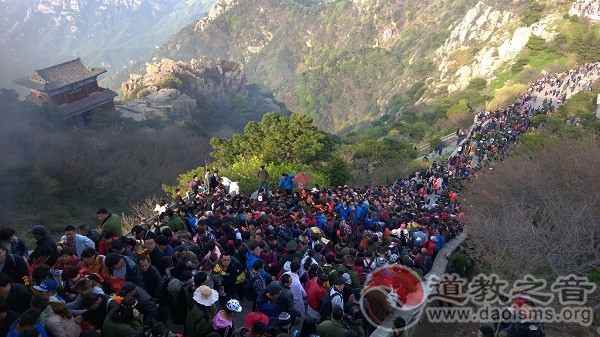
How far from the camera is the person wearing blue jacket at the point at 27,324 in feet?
12.9

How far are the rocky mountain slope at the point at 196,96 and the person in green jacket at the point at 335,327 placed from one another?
4084cm

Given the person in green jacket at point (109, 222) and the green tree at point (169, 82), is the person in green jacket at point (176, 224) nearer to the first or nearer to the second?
the person in green jacket at point (109, 222)

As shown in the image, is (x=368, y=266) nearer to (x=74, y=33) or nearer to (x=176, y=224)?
(x=176, y=224)

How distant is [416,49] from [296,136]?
248 ft

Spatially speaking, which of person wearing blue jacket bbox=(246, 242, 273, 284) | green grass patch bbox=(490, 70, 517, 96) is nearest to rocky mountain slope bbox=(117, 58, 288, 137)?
green grass patch bbox=(490, 70, 517, 96)

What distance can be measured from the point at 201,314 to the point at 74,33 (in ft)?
653

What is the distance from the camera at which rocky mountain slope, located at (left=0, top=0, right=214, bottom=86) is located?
138375 millimetres

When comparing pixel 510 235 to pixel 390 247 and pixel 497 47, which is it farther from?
pixel 497 47

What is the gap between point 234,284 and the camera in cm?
645

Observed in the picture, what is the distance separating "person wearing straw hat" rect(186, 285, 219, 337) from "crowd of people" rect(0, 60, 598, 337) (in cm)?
1

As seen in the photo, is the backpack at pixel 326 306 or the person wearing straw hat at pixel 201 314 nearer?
the person wearing straw hat at pixel 201 314

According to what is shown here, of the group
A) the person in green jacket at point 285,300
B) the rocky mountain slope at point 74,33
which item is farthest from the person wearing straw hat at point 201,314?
the rocky mountain slope at point 74,33

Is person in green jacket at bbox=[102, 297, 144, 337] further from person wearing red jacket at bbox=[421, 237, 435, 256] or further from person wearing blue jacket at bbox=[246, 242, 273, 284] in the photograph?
person wearing red jacket at bbox=[421, 237, 435, 256]

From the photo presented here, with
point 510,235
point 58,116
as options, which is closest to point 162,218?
point 510,235
